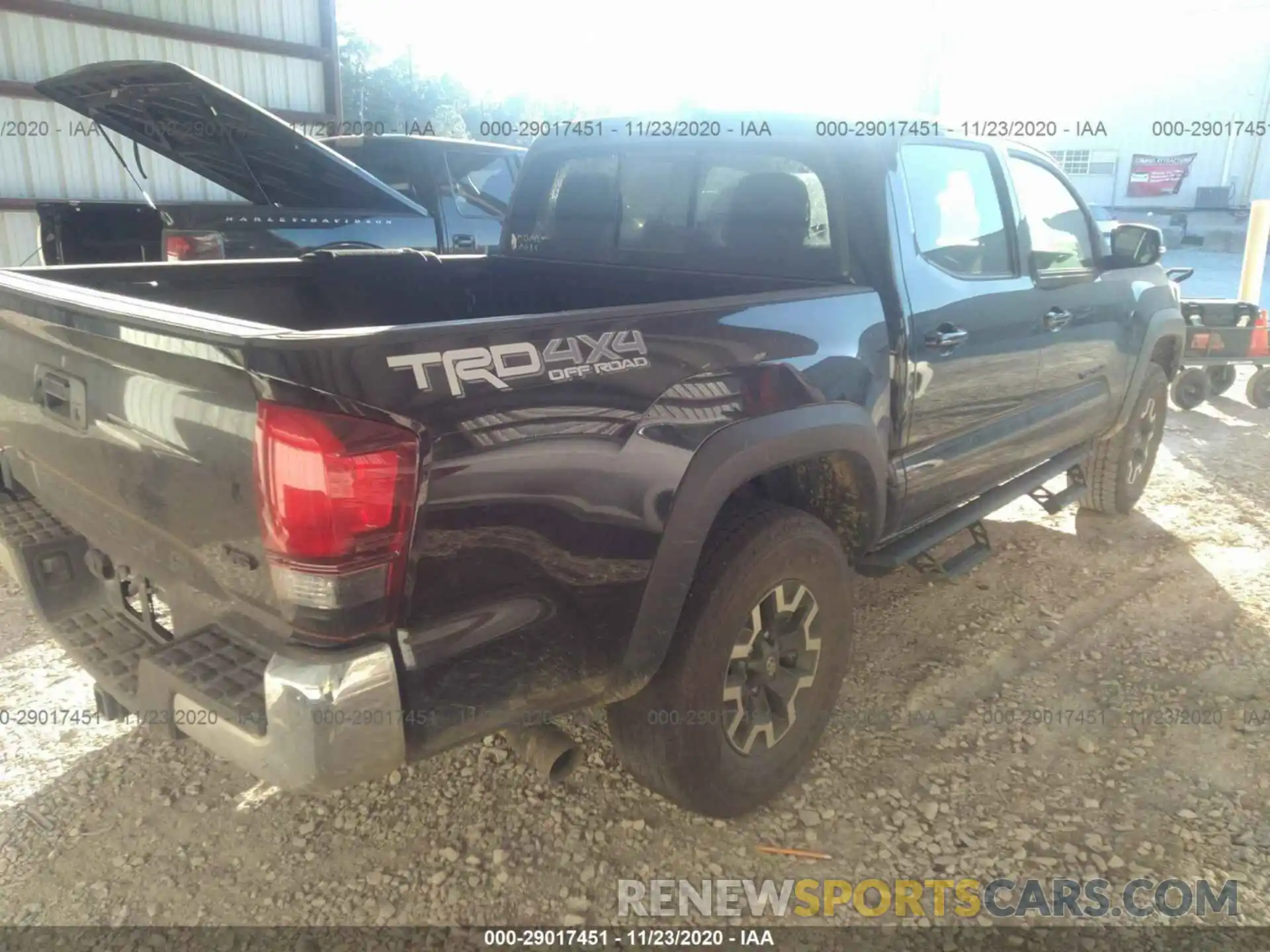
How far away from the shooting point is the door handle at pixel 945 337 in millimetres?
2922

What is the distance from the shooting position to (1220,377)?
765 cm

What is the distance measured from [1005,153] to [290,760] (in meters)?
3.22

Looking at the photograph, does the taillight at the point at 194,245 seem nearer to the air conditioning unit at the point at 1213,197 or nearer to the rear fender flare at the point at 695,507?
the rear fender flare at the point at 695,507

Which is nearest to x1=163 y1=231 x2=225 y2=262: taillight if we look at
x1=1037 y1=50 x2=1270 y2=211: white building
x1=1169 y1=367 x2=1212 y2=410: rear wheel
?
x1=1169 y1=367 x2=1212 y2=410: rear wheel

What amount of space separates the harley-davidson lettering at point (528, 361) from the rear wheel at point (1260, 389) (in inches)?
293

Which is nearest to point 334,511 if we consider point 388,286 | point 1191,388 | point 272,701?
point 272,701

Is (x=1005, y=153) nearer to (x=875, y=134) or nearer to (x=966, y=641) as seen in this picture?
(x=875, y=134)

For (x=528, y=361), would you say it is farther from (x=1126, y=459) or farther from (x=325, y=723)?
(x=1126, y=459)

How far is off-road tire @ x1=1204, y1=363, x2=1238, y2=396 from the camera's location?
761 centimetres

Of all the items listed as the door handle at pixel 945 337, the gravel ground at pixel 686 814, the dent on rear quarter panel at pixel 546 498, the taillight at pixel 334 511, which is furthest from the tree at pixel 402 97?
the taillight at pixel 334 511

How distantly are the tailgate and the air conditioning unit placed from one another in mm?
27742

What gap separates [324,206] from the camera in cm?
616

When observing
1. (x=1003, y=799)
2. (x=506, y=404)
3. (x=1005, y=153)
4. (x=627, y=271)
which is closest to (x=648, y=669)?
(x=506, y=404)

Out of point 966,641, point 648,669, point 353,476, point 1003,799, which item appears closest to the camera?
point 353,476
